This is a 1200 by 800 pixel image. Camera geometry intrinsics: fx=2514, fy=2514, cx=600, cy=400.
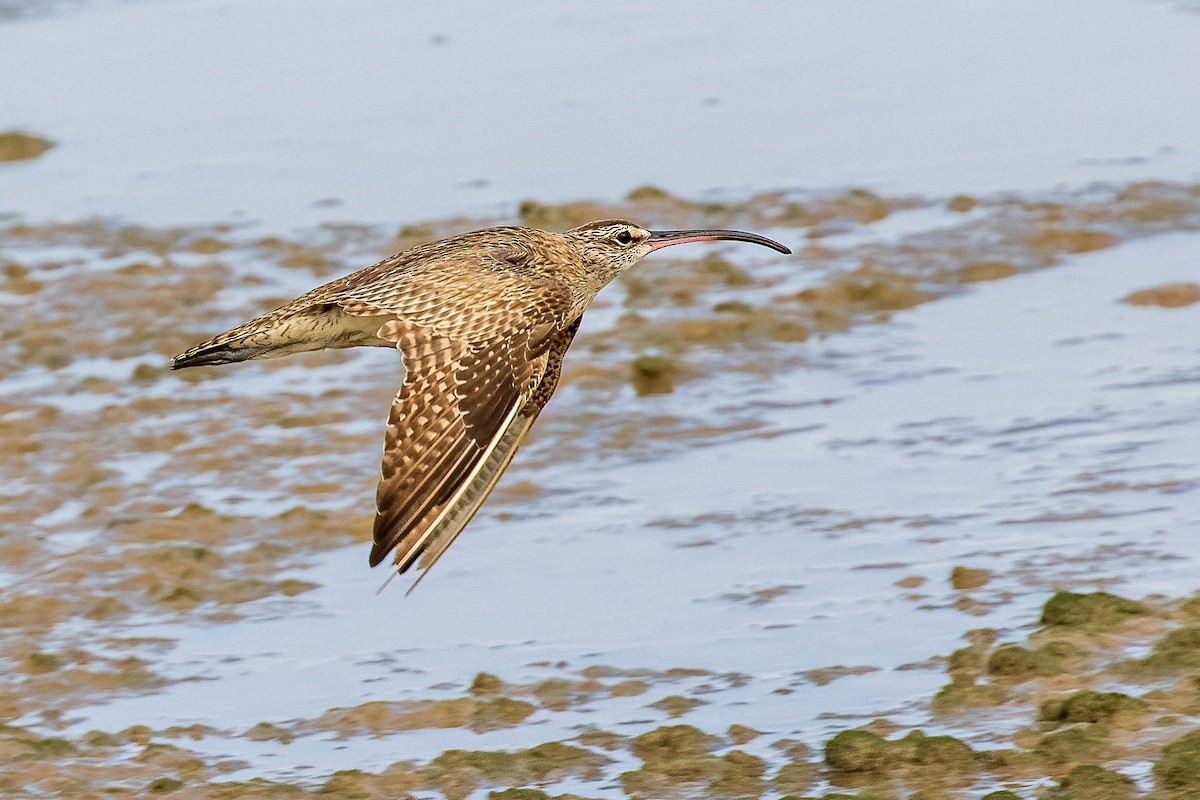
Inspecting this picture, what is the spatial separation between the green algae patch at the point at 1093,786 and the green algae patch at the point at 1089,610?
45.8 inches

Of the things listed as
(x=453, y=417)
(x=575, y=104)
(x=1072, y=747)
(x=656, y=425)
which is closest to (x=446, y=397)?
(x=453, y=417)

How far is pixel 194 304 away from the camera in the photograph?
13.2 meters

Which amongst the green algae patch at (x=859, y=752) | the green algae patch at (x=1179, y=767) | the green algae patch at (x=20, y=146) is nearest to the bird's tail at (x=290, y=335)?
the green algae patch at (x=859, y=752)

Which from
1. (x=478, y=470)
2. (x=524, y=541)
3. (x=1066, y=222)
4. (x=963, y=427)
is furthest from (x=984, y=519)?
(x=1066, y=222)

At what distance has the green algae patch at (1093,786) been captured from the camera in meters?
6.89

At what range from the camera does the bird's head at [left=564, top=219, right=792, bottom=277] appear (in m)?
8.35

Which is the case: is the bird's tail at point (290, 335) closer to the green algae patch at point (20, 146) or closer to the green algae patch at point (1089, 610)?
the green algae patch at point (1089, 610)

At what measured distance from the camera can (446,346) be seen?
7035 millimetres

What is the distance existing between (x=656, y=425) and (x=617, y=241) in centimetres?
284

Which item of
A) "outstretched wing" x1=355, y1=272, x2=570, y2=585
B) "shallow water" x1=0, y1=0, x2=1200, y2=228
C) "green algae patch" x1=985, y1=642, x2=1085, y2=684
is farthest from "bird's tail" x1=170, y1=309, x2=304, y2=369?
"shallow water" x1=0, y1=0, x2=1200, y2=228

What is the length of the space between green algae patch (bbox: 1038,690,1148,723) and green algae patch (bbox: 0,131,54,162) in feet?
35.2

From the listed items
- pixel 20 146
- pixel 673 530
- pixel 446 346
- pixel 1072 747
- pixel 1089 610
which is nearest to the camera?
pixel 446 346

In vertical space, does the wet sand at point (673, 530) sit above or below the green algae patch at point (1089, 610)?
below

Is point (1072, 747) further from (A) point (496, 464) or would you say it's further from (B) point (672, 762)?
(A) point (496, 464)
